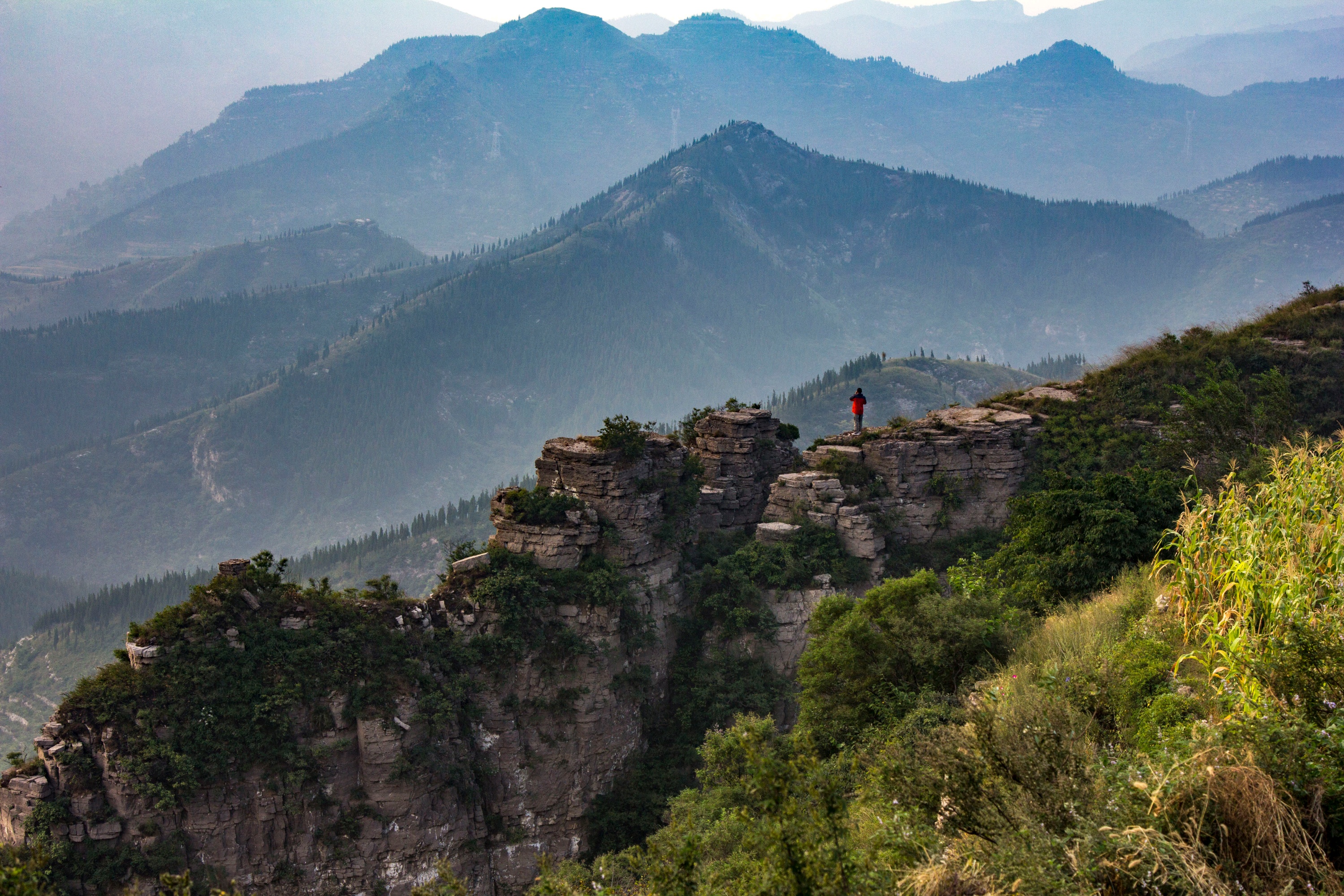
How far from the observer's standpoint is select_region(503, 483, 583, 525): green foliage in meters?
37.5

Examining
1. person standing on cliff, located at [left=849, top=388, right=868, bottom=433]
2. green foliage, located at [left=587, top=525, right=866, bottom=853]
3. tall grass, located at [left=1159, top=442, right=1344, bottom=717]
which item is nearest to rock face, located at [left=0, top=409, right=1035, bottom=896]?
green foliage, located at [left=587, top=525, right=866, bottom=853]

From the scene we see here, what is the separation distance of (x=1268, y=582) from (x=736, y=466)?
106ft

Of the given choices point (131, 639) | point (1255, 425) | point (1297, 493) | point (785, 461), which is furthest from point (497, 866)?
point (1255, 425)

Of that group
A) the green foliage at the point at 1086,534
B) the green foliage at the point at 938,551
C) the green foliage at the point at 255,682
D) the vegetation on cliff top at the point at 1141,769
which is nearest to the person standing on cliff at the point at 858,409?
the green foliage at the point at 938,551

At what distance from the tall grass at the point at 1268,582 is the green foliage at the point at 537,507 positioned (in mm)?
23976

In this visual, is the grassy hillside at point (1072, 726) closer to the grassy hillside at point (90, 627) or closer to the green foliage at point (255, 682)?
the green foliage at point (255, 682)

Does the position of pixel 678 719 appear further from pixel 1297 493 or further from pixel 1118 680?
pixel 1297 493

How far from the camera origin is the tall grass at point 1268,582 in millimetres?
12094

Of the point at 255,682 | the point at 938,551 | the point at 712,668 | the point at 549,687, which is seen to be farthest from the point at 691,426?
the point at 255,682

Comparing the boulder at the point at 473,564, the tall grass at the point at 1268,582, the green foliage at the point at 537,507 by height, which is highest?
the green foliage at the point at 537,507

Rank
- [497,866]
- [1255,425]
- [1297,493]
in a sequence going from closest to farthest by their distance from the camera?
[1297,493] → [497,866] → [1255,425]

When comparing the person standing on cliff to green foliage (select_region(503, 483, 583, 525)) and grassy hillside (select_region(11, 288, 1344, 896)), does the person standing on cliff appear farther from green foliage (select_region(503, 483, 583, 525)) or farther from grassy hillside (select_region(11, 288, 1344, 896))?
green foliage (select_region(503, 483, 583, 525))

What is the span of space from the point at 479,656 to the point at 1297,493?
90.3ft

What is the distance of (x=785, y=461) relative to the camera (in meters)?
48.1
